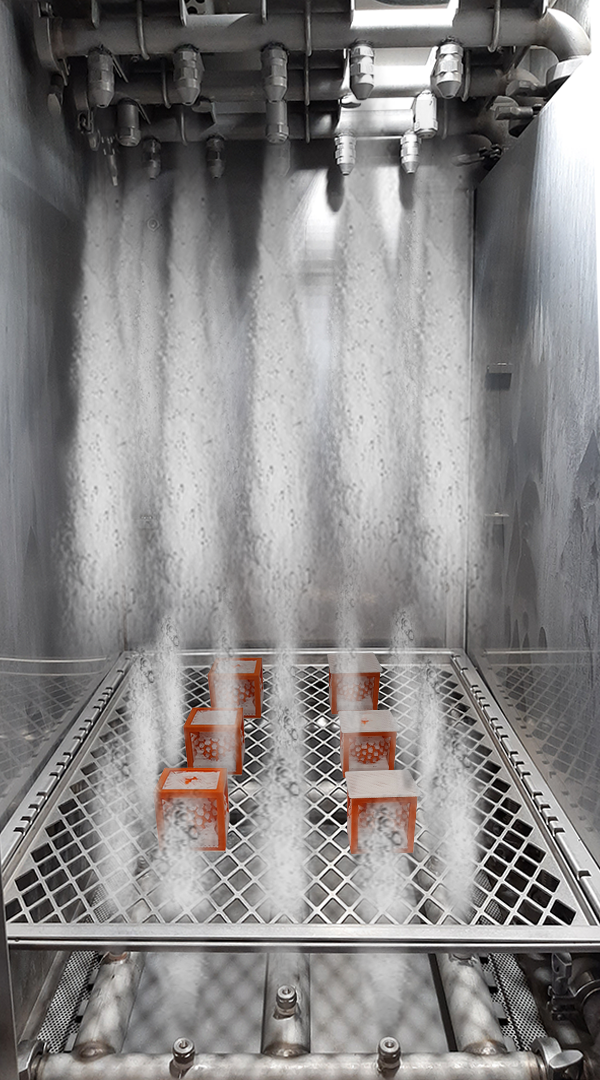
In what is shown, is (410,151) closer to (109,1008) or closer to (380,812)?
(380,812)

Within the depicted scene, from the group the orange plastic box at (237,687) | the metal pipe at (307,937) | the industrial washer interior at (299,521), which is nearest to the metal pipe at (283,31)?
the industrial washer interior at (299,521)

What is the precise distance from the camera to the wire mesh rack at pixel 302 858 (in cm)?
85

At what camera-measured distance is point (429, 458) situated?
1410 mm

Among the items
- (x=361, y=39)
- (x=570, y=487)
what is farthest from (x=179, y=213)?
(x=570, y=487)

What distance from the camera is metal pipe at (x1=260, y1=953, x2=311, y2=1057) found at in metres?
0.81

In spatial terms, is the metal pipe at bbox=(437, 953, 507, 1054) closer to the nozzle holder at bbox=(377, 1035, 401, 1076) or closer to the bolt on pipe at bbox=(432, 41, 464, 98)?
the nozzle holder at bbox=(377, 1035, 401, 1076)

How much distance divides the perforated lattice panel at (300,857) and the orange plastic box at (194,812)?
0.06ft

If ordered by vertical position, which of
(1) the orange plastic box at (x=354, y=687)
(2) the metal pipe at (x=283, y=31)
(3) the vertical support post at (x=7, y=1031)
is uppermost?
(2) the metal pipe at (x=283, y=31)

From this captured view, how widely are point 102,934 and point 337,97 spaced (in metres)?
1.10

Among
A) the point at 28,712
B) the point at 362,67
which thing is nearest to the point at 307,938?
the point at 28,712

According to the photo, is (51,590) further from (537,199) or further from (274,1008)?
(537,199)

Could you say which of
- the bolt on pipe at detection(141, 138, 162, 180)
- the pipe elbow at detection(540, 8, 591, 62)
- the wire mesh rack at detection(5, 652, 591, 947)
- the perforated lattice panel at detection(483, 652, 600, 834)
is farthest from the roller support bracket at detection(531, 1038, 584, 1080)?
the bolt on pipe at detection(141, 138, 162, 180)

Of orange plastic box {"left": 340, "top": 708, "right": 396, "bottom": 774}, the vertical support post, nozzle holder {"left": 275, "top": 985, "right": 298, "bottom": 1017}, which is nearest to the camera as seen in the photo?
the vertical support post

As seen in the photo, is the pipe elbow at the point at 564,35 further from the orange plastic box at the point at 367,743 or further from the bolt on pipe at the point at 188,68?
the orange plastic box at the point at 367,743
